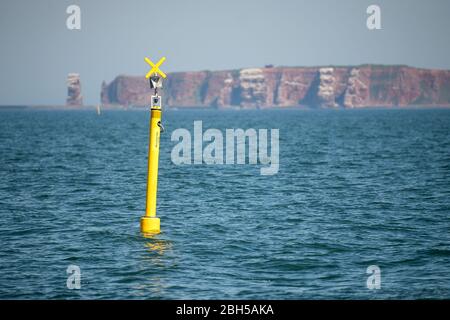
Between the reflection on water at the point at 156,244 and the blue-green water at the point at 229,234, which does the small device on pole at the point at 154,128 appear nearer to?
the reflection on water at the point at 156,244

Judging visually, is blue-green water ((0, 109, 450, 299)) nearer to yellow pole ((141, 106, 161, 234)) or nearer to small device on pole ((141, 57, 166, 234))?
yellow pole ((141, 106, 161, 234))

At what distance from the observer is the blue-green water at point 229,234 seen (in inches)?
719

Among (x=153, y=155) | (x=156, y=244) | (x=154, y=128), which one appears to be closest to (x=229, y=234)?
(x=156, y=244)

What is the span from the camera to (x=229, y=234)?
2541 centimetres

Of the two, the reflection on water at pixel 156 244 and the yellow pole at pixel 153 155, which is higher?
the yellow pole at pixel 153 155

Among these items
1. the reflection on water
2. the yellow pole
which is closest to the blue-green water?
the reflection on water

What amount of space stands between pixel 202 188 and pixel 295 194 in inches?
222

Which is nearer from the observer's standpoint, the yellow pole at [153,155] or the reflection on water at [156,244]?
the reflection on water at [156,244]

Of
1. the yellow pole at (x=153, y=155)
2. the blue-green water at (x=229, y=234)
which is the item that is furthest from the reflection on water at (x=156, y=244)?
the yellow pole at (x=153, y=155)

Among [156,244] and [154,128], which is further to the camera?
[156,244]

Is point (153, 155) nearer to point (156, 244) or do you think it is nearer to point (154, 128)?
point (154, 128)

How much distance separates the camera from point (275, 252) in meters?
22.3

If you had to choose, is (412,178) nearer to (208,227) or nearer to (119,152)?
(208,227)
